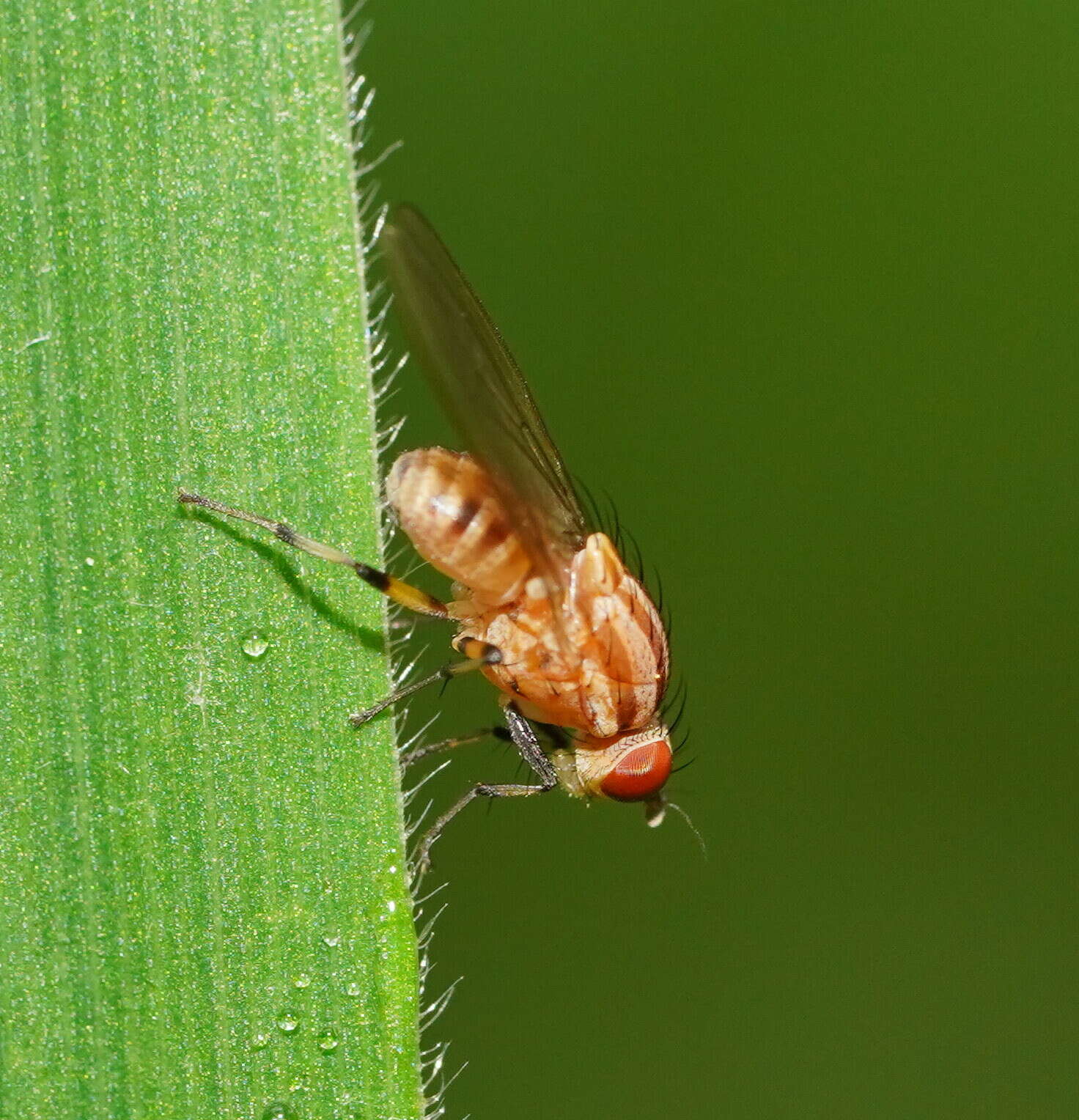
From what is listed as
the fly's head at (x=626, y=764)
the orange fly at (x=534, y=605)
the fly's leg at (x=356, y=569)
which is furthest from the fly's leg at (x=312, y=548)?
the fly's head at (x=626, y=764)

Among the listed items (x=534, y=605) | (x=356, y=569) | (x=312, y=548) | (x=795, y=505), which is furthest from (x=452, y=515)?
(x=795, y=505)

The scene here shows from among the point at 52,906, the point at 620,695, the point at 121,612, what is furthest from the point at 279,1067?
the point at 620,695

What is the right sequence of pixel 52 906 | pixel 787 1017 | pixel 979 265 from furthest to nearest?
pixel 979 265 → pixel 787 1017 → pixel 52 906

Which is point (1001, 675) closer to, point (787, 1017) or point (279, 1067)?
point (787, 1017)

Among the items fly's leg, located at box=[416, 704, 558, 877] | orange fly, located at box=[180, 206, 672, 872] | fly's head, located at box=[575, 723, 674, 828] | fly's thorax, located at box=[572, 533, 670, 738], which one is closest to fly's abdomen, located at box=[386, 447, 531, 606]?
orange fly, located at box=[180, 206, 672, 872]

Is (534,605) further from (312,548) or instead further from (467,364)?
(312,548)

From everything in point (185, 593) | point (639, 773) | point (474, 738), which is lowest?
point (474, 738)

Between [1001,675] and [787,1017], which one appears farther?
[1001,675]
